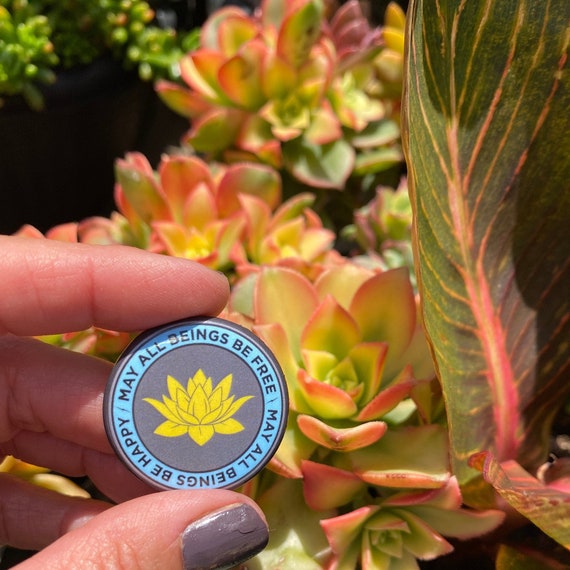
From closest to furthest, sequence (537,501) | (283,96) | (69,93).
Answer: (537,501) < (283,96) < (69,93)

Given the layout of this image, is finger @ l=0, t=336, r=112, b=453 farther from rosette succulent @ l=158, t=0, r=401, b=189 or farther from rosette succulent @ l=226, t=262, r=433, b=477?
rosette succulent @ l=158, t=0, r=401, b=189

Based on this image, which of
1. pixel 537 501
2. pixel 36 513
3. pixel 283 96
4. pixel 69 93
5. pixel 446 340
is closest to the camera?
pixel 537 501

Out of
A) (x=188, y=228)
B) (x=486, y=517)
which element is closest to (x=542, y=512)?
(x=486, y=517)

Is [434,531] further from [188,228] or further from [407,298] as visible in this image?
[188,228]

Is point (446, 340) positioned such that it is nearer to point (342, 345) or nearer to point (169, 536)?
point (342, 345)

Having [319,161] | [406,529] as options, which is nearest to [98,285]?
[406,529]
